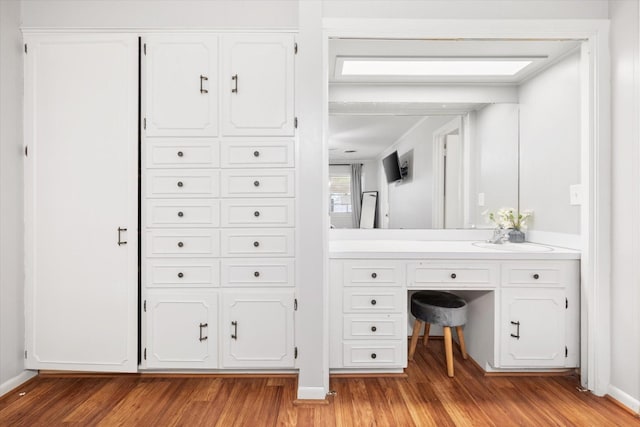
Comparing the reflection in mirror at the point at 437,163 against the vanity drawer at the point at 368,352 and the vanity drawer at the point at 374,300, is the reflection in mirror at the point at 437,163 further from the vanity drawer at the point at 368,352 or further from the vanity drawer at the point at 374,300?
the vanity drawer at the point at 368,352

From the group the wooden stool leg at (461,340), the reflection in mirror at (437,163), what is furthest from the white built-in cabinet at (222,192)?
the wooden stool leg at (461,340)

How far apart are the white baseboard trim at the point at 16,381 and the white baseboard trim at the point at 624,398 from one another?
3415 mm

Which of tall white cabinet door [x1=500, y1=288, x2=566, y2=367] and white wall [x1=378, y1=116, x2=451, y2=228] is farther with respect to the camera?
white wall [x1=378, y1=116, x2=451, y2=228]

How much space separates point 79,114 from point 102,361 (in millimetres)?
1509

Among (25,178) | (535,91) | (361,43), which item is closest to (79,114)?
(25,178)

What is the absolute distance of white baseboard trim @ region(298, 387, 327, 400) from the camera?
1.94 metres

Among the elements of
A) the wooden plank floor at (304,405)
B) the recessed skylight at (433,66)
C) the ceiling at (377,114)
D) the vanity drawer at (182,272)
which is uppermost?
the recessed skylight at (433,66)

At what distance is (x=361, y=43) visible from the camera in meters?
2.24

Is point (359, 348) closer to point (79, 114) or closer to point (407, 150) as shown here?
point (407, 150)

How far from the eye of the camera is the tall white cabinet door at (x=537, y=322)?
A: 6.94 feet

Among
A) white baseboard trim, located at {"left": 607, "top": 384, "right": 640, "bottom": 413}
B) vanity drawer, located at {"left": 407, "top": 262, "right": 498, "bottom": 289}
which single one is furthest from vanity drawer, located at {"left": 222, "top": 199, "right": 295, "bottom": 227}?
white baseboard trim, located at {"left": 607, "top": 384, "right": 640, "bottom": 413}

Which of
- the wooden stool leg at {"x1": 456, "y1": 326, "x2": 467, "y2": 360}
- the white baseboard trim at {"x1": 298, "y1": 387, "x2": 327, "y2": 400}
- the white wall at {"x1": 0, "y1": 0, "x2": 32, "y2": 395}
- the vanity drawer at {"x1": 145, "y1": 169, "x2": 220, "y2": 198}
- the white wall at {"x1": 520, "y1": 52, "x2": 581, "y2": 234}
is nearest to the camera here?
the white baseboard trim at {"x1": 298, "y1": 387, "x2": 327, "y2": 400}

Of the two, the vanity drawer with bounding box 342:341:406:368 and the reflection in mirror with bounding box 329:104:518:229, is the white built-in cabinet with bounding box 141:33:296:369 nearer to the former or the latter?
the vanity drawer with bounding box 342:341:406:368

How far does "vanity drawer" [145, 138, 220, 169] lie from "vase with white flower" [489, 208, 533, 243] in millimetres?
2076
